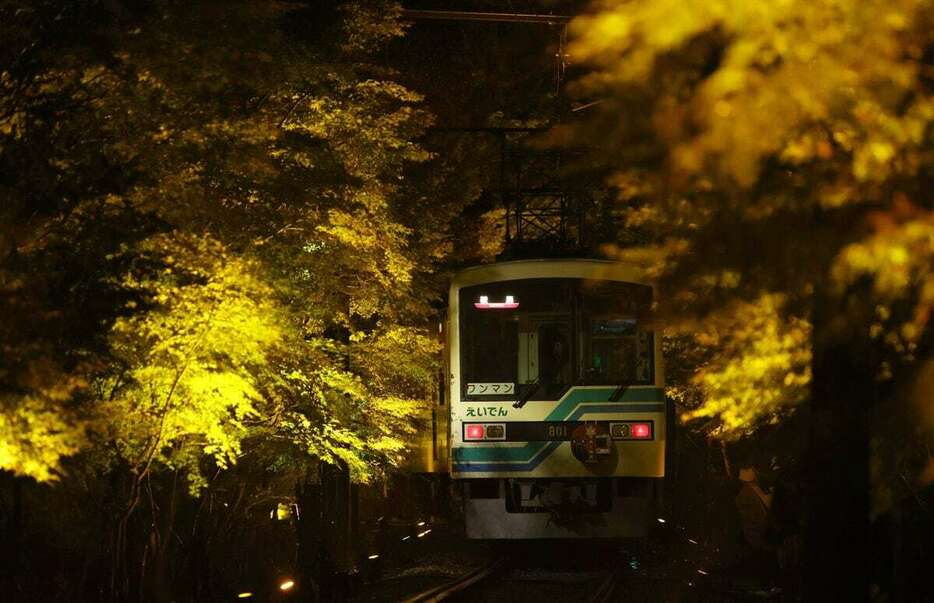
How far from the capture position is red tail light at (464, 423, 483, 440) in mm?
13867

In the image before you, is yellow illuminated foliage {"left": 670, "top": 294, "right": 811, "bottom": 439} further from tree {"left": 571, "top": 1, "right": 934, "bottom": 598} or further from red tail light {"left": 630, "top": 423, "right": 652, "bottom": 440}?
red tail light {"left": 630, "top": 423, "right": 652, "bottom": 440}

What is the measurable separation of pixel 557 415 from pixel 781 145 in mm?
8695

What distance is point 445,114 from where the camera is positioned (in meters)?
25.7

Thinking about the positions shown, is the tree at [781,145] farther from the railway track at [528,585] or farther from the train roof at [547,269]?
the train roof at [547,269]

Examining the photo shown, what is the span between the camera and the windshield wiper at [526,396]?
13.8 m

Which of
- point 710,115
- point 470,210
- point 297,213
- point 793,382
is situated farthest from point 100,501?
point 470,210

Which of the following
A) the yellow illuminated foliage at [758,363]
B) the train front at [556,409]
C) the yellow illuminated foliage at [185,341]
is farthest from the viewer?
the train front at [556,409]

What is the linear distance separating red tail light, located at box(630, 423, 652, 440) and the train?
0.04 ft

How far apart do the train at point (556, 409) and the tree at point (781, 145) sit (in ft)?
23.6

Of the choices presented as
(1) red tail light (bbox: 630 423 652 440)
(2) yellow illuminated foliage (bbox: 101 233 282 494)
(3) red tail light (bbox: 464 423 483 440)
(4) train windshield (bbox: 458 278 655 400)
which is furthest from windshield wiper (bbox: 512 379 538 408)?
(2) yellow illuminated foliage (bbox: 101 233 282 494)

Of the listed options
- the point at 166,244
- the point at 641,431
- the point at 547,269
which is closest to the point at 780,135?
the point at 166,244

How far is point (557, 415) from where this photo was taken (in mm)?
13797

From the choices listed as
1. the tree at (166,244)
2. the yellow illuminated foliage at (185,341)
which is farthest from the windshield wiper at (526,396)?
the yellow illuminated foliage at (185,341)

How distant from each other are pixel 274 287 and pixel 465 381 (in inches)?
142
